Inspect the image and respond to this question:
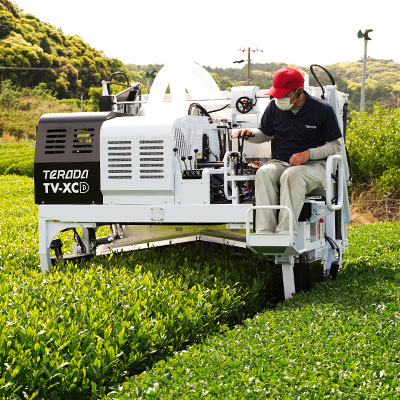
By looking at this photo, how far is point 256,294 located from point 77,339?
2324 millimetres

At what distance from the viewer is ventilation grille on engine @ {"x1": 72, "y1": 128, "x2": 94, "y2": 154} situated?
24.0 feet

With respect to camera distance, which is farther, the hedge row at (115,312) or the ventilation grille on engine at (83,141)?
the ventilation grille on engine at (83,141)

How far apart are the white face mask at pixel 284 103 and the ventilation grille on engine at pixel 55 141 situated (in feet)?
7.41

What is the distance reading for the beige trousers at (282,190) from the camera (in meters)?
6.54

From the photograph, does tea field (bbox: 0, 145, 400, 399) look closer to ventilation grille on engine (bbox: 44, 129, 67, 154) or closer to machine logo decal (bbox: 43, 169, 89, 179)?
machine logo decal (bbox: 43, 169, 89, 179)

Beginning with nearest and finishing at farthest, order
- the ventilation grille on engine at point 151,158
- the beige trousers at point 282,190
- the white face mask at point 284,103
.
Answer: the beige trousers at point 282,190
the white face mask at point 284,103
the ventilation grille on engine at point 151,158

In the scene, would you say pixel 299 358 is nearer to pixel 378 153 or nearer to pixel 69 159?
pixel 69 159

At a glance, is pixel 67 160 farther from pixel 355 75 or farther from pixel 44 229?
pixel 355 75

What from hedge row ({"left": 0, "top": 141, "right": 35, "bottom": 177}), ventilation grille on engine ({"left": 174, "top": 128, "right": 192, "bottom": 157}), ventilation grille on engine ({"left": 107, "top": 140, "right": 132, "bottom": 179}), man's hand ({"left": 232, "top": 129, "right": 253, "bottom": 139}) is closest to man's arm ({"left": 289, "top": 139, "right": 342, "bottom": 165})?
man's hand ({"left": 232, "top": 129, "right": 253, "bottom": 139})

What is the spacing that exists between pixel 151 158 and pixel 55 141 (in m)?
1.16

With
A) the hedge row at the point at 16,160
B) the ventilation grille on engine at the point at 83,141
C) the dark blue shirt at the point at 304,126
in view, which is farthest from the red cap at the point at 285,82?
the hedge row at the point at 16,160

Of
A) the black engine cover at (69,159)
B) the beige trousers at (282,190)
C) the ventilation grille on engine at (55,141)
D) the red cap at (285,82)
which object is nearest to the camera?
the beige trousers at (282,190)

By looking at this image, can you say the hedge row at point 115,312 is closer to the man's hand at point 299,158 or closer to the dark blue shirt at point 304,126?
the man's hand at point 299,158

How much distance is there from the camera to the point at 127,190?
716 centimetres
